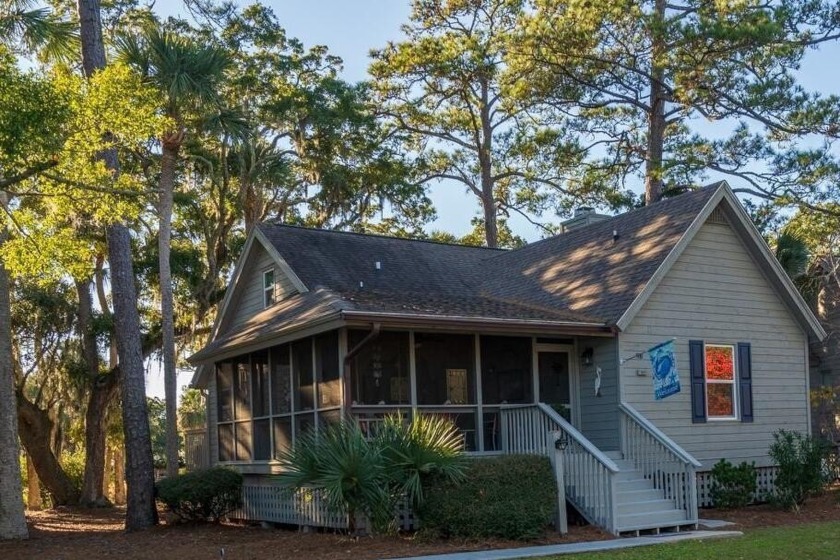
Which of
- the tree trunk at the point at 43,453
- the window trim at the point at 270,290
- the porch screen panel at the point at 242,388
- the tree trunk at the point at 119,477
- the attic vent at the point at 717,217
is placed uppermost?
the attic vent at the point at 717,217

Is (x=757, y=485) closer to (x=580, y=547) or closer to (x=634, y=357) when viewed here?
(x=634, y=357)

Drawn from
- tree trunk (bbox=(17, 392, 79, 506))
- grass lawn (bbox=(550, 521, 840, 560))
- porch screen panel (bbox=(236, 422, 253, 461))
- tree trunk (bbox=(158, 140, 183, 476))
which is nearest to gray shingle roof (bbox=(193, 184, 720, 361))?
porch screen panel (bbox=(236, 422, 253, 461))

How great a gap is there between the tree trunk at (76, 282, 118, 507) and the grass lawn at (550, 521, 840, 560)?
17598 mm

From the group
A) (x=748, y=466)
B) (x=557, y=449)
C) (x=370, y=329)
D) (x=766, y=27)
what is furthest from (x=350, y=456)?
(x=766, y=27)

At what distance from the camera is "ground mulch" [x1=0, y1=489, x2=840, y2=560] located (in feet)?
40.2

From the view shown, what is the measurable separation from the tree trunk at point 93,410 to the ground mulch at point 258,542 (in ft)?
21.5

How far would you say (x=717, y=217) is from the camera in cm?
1802

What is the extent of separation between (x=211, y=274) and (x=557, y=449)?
16.6 metres

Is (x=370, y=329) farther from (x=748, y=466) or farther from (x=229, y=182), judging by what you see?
(x=229, y=182)

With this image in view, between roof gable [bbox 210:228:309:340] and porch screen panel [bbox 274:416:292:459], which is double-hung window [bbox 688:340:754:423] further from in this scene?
roof gable [bbox 210:228:309:340]

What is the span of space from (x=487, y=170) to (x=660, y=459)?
71.7 ft

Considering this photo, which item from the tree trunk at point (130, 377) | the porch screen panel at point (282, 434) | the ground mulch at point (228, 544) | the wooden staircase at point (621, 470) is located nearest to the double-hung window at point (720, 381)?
the wooden staircase at point (621, 470)

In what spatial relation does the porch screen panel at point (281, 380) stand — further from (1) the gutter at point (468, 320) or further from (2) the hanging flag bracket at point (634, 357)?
(2) the hanging flag bracket at point (634, 357)

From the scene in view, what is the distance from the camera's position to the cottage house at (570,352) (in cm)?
1459
